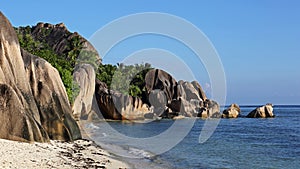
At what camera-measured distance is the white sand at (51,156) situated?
488 inches

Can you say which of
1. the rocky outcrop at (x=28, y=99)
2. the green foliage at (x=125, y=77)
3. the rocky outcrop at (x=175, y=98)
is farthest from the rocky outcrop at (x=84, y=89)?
the rocky outcrop at (x=175, y=98)

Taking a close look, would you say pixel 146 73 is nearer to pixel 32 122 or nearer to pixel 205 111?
pixel 205 111

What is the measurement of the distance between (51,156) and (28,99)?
4.58 meters

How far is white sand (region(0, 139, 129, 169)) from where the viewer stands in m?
12.4

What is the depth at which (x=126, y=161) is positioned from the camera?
17.9 meters

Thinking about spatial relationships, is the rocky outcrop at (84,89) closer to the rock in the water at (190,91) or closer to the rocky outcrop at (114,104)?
the rocky outcrop at (114,104)

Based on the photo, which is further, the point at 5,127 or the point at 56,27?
the point at 56,27

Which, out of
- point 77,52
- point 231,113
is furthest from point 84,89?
point 231,113

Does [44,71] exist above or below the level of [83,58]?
below

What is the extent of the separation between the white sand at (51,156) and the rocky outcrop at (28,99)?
0.88 m

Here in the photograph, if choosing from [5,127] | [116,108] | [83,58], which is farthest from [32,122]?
[83,58]

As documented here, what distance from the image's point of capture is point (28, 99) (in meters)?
18.1

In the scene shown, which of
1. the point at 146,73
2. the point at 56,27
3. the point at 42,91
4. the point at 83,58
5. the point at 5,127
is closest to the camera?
the point at 5,127

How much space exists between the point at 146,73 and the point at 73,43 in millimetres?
15552
